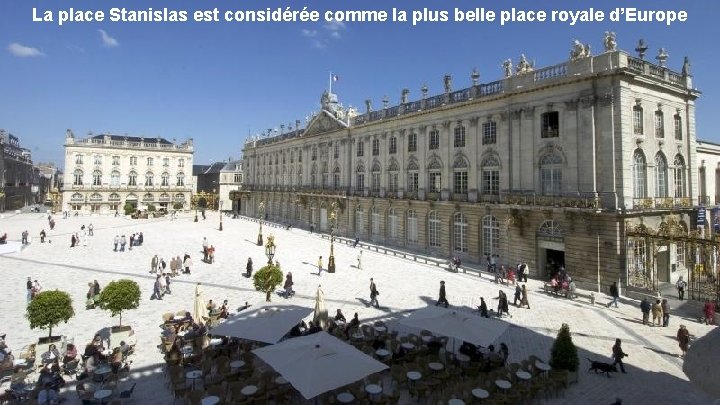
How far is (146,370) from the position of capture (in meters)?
12.5

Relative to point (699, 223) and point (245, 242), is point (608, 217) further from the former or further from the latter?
point (245, 242)

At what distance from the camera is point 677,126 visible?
26.7 metres

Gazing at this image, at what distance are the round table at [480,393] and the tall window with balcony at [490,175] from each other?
68.3 ft

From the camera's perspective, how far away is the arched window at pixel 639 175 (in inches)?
938

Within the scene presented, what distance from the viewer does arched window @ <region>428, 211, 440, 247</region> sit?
34.3 meters

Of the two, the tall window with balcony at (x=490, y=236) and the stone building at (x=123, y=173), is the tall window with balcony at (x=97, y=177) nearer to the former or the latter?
the stone building at (x=123, y=173)

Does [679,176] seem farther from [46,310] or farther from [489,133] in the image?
[46,310]

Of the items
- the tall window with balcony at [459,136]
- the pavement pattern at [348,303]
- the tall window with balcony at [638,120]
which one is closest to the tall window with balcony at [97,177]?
the pavement pattern at [348,303]

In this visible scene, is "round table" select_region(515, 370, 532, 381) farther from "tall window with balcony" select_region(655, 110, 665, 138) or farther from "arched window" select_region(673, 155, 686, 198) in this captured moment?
"arched window" select_region(673, 155, 686, 198)

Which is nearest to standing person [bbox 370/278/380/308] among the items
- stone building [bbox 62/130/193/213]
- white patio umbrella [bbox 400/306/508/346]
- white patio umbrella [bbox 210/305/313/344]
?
white patio umbrella [bbox 210/305/313/344]

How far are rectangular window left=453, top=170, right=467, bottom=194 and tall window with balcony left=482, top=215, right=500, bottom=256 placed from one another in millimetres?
3257

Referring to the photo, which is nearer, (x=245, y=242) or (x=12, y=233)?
(x=245, y=242)

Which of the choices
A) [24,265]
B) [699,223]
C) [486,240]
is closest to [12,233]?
[24,265]

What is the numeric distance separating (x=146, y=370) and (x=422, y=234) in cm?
2607
